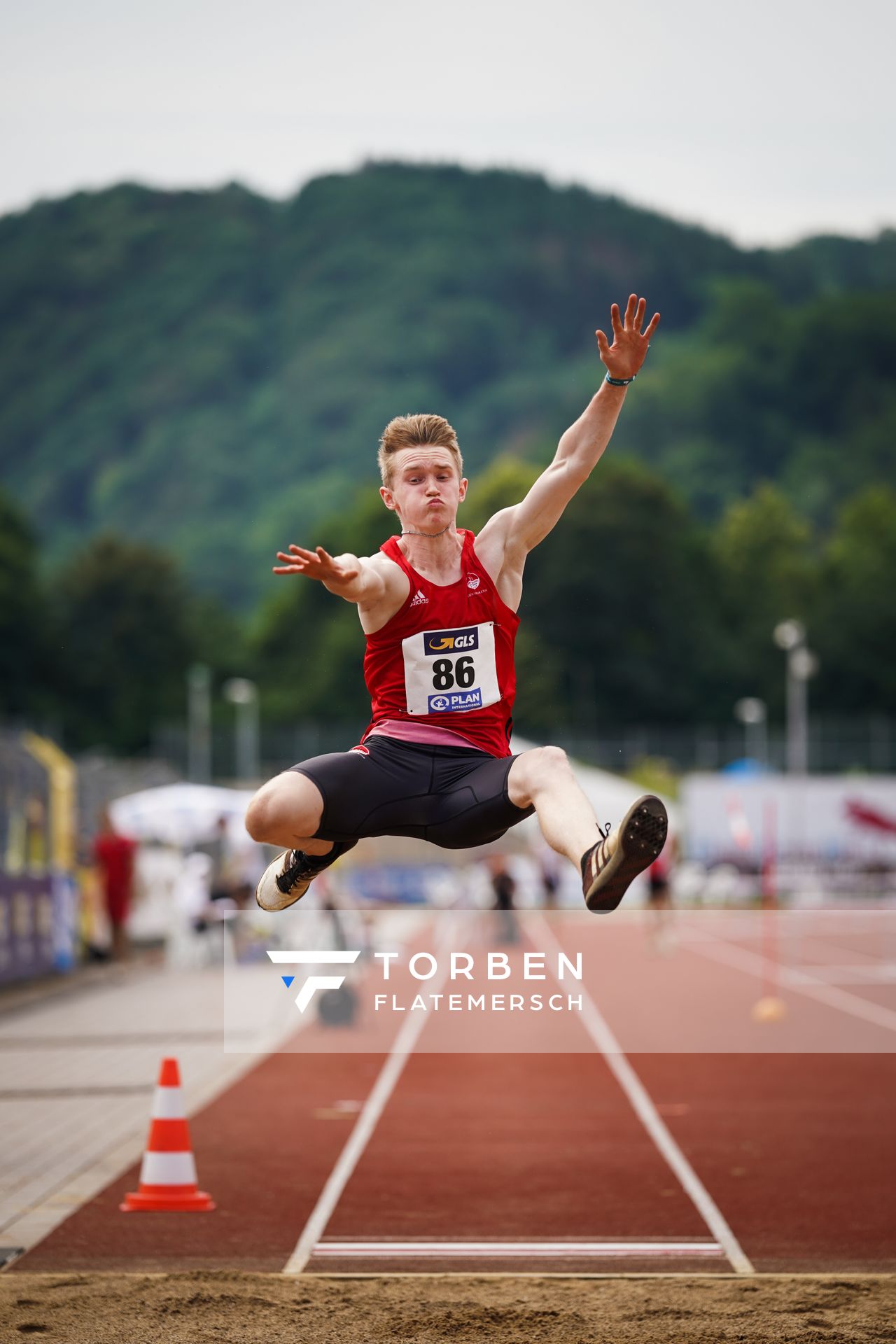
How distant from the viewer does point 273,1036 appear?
18.9 metres

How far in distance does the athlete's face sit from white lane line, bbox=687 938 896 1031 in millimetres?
14458

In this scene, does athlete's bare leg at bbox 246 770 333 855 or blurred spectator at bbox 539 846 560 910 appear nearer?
athlete's bare leg at bbox 246 770 333 855

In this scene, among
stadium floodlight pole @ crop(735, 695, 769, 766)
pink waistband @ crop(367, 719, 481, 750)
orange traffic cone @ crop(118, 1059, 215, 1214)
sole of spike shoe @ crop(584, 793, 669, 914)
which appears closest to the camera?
sole of spike shoe @ crop(584, 793, 669, 914)

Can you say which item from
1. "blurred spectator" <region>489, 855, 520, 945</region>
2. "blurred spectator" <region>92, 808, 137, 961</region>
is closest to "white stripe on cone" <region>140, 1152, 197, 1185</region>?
"blurred spectator" <region>92, 808, 137, 961</region>

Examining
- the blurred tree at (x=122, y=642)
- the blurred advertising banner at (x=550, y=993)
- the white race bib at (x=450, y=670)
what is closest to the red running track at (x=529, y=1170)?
the blurred advertising banner at (x=550, y=993)

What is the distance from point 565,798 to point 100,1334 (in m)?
2.67

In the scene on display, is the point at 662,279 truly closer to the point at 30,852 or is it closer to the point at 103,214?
the point at 103,214

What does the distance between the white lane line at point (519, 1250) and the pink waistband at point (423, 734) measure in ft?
11.2

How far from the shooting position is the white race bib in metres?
6.56

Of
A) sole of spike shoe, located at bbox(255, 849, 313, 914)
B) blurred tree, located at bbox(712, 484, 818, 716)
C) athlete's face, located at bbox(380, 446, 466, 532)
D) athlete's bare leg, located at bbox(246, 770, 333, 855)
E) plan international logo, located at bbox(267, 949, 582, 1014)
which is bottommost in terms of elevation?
plan international logo, located at bbox(267, 949, 582, 1014)

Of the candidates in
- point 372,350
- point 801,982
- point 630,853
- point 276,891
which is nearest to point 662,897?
point 801,982

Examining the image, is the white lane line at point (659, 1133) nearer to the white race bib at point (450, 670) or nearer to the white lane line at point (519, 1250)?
the white lane line at point (519, 1250)

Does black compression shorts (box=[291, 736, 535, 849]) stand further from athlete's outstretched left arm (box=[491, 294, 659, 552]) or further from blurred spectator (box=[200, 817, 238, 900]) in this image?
blurred spectator (box=[200, 817, 238, 900])

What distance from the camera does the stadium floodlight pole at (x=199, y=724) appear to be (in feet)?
218
